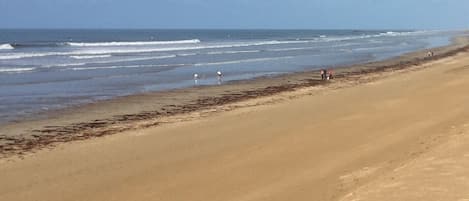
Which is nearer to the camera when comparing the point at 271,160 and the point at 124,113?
the point at 271,160

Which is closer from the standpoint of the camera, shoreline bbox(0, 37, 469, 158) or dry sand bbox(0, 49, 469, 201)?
dry sand bbox(0, 49, 469, 201)

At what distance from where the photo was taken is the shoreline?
506 inches

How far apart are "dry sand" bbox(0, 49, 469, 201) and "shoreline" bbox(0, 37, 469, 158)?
841 millimetres

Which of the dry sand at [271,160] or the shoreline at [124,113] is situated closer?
the dry sand at [271,160]

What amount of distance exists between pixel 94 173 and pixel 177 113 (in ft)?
24.4

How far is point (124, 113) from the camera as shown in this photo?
663 inches

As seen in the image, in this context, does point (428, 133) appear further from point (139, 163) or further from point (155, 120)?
point (155, 120)

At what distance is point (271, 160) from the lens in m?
9.99

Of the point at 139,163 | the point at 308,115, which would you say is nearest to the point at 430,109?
the point at 308,115

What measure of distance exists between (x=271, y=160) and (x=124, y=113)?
774 centimetres

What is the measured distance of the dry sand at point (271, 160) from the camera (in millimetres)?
7914

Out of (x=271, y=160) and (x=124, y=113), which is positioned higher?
(x=271, y=160)

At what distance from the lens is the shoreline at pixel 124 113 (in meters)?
12.8

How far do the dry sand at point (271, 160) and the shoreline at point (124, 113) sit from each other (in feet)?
2.76
